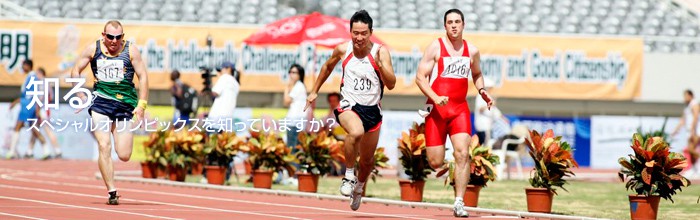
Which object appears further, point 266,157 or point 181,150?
point 181,150

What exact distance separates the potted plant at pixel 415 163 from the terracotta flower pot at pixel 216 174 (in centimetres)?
398

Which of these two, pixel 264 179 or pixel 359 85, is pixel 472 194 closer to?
pixel 359 85

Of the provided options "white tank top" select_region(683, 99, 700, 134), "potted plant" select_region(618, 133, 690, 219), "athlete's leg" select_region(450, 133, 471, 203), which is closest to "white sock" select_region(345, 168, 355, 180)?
"athlete's leg" select_region(450, 133, 471, 203)

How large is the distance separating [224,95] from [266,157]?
1.46 metres

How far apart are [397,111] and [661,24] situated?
902cm

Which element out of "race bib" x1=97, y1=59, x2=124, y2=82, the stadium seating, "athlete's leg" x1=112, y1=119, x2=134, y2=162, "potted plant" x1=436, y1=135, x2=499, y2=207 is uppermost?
the stadium seating

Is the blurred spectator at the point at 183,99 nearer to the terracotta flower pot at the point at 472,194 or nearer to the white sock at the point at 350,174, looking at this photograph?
the terracotta flower pot at the point at 472,194

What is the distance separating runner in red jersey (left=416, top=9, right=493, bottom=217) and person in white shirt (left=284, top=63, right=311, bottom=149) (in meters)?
7.04

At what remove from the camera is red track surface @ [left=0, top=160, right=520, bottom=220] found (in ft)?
44.3

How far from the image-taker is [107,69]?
14.6 metres

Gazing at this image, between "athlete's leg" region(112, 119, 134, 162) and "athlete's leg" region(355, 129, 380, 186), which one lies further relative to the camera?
"athlete's leg" region(112, 119, 134, 162)

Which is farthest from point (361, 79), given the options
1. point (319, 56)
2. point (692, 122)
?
point (319, 56)

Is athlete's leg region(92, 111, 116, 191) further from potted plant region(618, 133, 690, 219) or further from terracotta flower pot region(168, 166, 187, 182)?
terracotta flower pot region(168, 166, 187, 182)

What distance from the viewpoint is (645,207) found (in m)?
13.9
